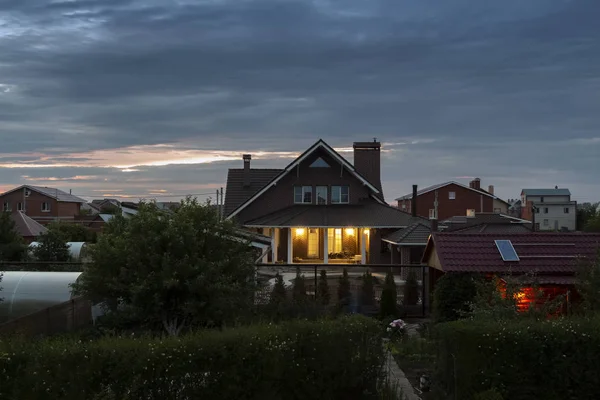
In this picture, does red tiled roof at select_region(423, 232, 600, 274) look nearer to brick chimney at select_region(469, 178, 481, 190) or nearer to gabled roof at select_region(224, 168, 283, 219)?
gabled roof at select_region(224, 168, 283, 219)

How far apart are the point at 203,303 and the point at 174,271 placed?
36.1 inches

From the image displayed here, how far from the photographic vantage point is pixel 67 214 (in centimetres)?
7612

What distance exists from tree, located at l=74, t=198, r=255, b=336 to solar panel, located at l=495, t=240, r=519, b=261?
7726 millimetres

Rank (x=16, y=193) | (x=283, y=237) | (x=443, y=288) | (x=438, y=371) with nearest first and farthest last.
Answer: (x=438, y=371) < (x=443, y=288) < (x=283, y=237) < (x=16, y=193)

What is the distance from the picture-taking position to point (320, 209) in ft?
129

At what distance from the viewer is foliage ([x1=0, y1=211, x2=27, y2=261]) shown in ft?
95.7

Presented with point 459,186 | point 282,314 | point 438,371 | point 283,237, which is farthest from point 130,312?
point 459,186

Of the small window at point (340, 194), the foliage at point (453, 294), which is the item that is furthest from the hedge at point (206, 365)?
the small window at point (340, 194)

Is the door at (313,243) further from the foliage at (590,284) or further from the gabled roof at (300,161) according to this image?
the foliage at (590,284)

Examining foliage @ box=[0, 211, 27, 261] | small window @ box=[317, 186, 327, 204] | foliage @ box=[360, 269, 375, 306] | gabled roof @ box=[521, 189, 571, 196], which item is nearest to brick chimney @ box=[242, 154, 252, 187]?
small window @ box=[317, 186, 327, 204]

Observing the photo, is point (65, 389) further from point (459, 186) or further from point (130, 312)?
point (459, 186)

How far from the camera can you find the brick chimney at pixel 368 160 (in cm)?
4434

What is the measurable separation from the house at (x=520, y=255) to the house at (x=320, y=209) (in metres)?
18.8

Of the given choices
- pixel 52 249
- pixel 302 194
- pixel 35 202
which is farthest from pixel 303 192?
pixel 35 202
